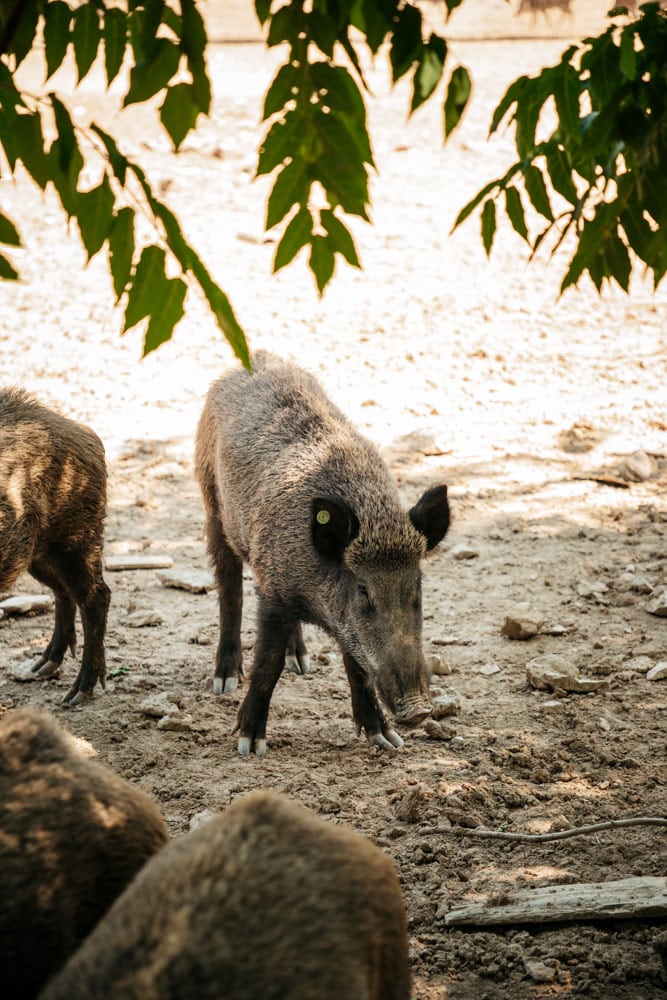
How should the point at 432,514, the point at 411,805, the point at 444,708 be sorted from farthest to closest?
1. the point at 444,708
2. the point at 432,514
3. the point at 411,805

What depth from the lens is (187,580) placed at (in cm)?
668

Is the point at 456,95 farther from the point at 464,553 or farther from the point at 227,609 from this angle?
the point at 464,553

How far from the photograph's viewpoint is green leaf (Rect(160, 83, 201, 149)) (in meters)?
1.97

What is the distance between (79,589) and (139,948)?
3.71 m

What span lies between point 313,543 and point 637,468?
12.2 feet

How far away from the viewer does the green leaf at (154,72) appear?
76.0 inches

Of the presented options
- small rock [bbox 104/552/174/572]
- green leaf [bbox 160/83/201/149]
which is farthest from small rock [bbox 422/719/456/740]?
green leaf [bbox 160/83/201/149]

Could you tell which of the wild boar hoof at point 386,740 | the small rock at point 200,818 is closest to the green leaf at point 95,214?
the small rock at point 200,818

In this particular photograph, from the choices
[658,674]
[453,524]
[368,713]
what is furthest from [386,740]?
[453,524]

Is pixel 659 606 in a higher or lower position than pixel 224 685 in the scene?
higher

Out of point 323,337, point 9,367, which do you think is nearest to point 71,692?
point 9,367

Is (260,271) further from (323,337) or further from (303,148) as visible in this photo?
(303,148)

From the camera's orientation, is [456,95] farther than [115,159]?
Yes

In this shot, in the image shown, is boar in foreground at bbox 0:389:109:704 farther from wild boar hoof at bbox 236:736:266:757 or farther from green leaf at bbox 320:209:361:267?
green leaf at bbox 320:209:361:267
